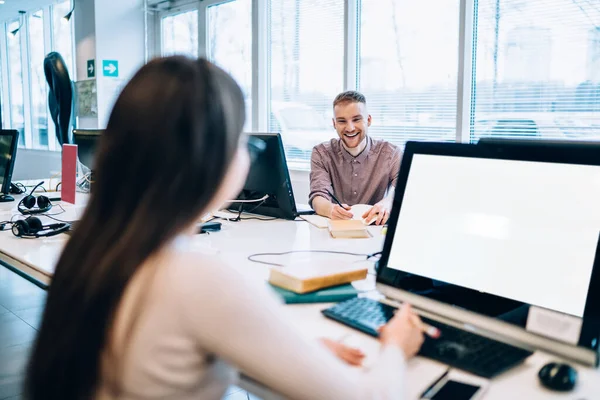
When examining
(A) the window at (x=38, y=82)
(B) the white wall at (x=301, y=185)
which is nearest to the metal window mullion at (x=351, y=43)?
(B) the white wall at (x=301, y=185)

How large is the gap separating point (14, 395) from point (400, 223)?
Result: 1.96 m

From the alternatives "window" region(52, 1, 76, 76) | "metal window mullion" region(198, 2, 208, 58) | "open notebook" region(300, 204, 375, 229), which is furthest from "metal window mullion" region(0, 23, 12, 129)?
"open notebook" region(300, 204, 375, 229)

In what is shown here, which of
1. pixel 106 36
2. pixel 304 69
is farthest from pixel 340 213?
pixel 106 36

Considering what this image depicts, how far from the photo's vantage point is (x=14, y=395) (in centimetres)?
237

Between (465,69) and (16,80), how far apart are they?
26.6ft

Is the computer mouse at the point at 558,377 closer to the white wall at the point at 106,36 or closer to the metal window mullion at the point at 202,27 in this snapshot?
the metal window mullion at the point at 202,27

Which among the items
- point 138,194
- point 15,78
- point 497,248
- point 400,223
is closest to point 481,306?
point 497,248

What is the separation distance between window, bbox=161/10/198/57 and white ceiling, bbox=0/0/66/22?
225 cm

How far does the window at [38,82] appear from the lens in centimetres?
848

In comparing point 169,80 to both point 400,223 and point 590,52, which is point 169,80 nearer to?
point 400,223

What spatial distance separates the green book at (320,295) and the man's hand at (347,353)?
10.8 inches

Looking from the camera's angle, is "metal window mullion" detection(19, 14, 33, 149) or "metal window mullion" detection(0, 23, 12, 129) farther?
"metal window mullion" detection(0, 23, 12, 129)

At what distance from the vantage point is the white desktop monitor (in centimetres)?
99

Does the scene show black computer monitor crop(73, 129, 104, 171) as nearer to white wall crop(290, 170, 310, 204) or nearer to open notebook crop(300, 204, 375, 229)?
open notebook crop(300, 204, 375, 229)
